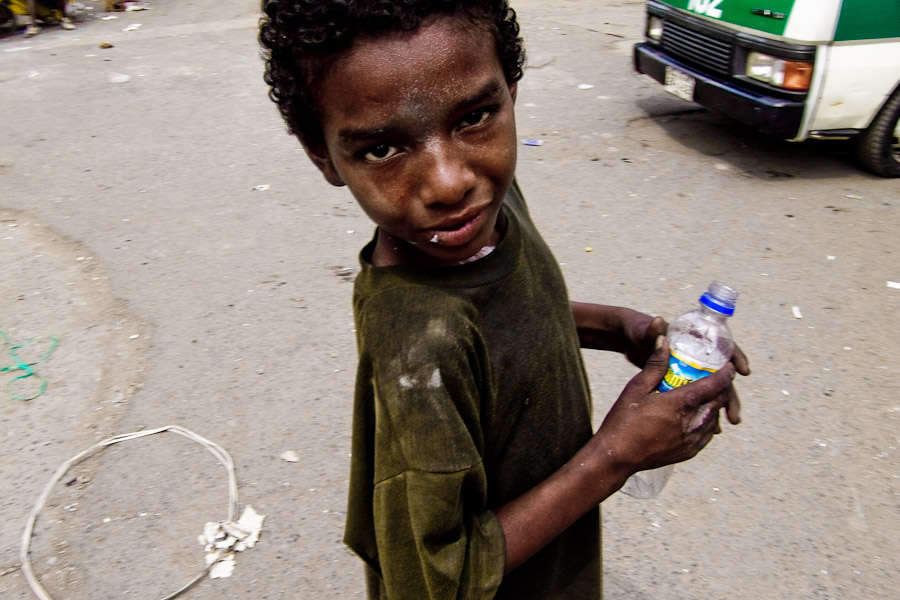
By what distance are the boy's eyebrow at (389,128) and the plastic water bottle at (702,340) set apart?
21.7 inches

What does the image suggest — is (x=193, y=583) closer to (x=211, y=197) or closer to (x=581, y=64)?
(x=211, y=197)

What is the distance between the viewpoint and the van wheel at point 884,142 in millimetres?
4965

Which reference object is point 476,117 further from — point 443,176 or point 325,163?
point 325,163

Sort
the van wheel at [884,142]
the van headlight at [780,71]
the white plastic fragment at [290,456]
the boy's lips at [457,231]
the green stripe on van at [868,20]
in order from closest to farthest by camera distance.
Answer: the boy's lips at [457,231]
the white plastic fragment at [290,456]
the green stripe on van at [868,20]
the van headlight at [780,71]
the van wheel at [884,142]

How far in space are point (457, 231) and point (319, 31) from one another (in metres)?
0.31

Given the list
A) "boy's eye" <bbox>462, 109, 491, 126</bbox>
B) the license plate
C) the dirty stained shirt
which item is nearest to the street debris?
the dirty stained shirt

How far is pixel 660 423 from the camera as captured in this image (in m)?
1.15

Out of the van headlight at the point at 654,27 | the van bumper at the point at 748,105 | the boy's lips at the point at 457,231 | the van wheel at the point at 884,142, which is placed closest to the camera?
the boy's lips at the point at 457,231

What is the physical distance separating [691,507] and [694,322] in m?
1.45

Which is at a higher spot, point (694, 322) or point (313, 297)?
point (694, 322)

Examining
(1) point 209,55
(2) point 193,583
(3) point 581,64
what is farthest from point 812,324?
(1) point 209,55

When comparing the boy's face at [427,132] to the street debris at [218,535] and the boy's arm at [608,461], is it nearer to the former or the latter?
the boy's arm at [608,461]

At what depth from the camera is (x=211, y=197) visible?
202 inches

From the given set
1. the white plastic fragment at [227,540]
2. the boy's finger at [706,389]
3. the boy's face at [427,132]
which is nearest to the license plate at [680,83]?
the white plastic fragment at [227,540]
